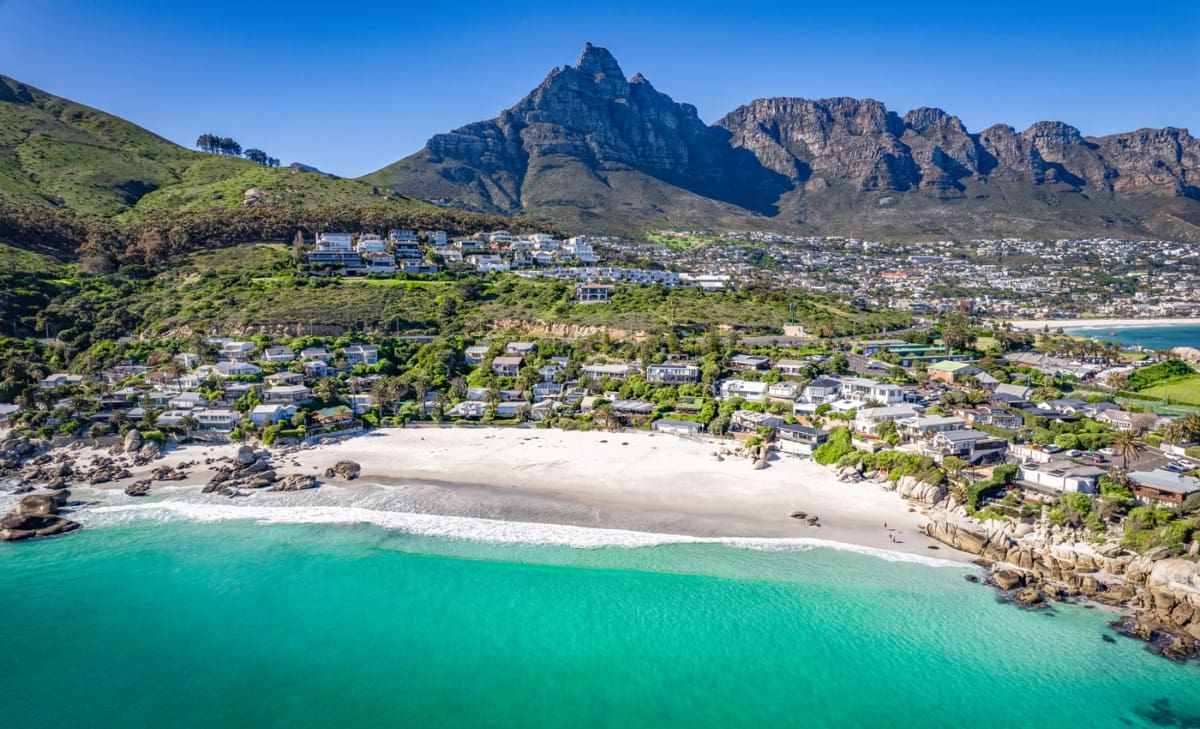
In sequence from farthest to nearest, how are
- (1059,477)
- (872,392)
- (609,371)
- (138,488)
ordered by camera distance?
(609,371), (872,392), (138,488), (1059,477)

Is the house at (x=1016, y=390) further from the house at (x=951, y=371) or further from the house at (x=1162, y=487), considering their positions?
the house at (x=1162, y=487)

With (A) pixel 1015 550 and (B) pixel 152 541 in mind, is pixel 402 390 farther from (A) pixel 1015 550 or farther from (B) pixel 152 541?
(A) pixel 1015 550

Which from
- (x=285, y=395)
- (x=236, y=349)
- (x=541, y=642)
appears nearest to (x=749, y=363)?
(x=541, y=642)

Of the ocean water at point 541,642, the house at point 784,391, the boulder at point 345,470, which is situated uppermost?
the house at point 784,391

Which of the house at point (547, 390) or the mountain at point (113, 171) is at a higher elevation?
the mountain at point (113, 171)

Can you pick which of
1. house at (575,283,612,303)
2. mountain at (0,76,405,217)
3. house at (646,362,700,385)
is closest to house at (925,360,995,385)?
house at (646,362,700,385)

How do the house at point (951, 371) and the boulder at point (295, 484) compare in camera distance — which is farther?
the house at point (951, 371)

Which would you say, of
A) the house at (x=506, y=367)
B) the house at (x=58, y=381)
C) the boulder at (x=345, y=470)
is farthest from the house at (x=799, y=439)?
the house at (x=58, y=381)

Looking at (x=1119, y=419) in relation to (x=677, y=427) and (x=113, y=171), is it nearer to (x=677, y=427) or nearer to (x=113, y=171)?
(x=677, y=427)
